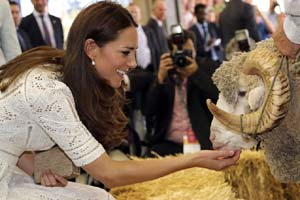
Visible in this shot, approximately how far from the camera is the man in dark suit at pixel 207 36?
5773 millimetres

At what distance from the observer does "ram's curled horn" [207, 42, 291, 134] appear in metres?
1.59

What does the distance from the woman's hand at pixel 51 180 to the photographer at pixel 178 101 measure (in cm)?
124

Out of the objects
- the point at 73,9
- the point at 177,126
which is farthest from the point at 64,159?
the point at 73,9

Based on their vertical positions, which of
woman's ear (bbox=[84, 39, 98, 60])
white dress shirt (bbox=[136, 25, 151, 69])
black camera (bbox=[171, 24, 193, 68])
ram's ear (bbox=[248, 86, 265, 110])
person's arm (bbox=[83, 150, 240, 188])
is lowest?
white dress shirt (bbox=[136, 25, 151, 69])

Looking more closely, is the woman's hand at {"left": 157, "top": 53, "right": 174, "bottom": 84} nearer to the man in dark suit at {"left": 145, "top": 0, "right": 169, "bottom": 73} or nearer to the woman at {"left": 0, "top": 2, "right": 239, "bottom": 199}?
the woman at {"left": 0, "top": 2, "right": 239, "bottom": 199}

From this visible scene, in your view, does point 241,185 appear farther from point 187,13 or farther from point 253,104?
point 187,13

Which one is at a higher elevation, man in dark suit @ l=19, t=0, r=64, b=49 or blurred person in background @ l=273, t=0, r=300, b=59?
blurred person in background @ l=273, t=0, r=300, b=59

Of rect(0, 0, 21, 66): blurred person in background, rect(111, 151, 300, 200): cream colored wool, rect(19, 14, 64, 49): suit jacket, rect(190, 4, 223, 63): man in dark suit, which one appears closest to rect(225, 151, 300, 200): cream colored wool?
rect(111, 151, 300, 200): cream colored wool

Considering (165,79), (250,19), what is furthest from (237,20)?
(165,79)

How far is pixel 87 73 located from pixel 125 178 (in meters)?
0.33

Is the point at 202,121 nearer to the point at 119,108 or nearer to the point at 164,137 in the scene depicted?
the point at 164,137

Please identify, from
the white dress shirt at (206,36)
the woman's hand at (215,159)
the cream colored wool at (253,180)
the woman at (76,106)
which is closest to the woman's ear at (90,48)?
the woman at (76,106)

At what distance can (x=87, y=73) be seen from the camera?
172 cm

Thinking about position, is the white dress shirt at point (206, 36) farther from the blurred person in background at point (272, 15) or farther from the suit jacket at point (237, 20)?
the blurred person in background at point (272, 15)
